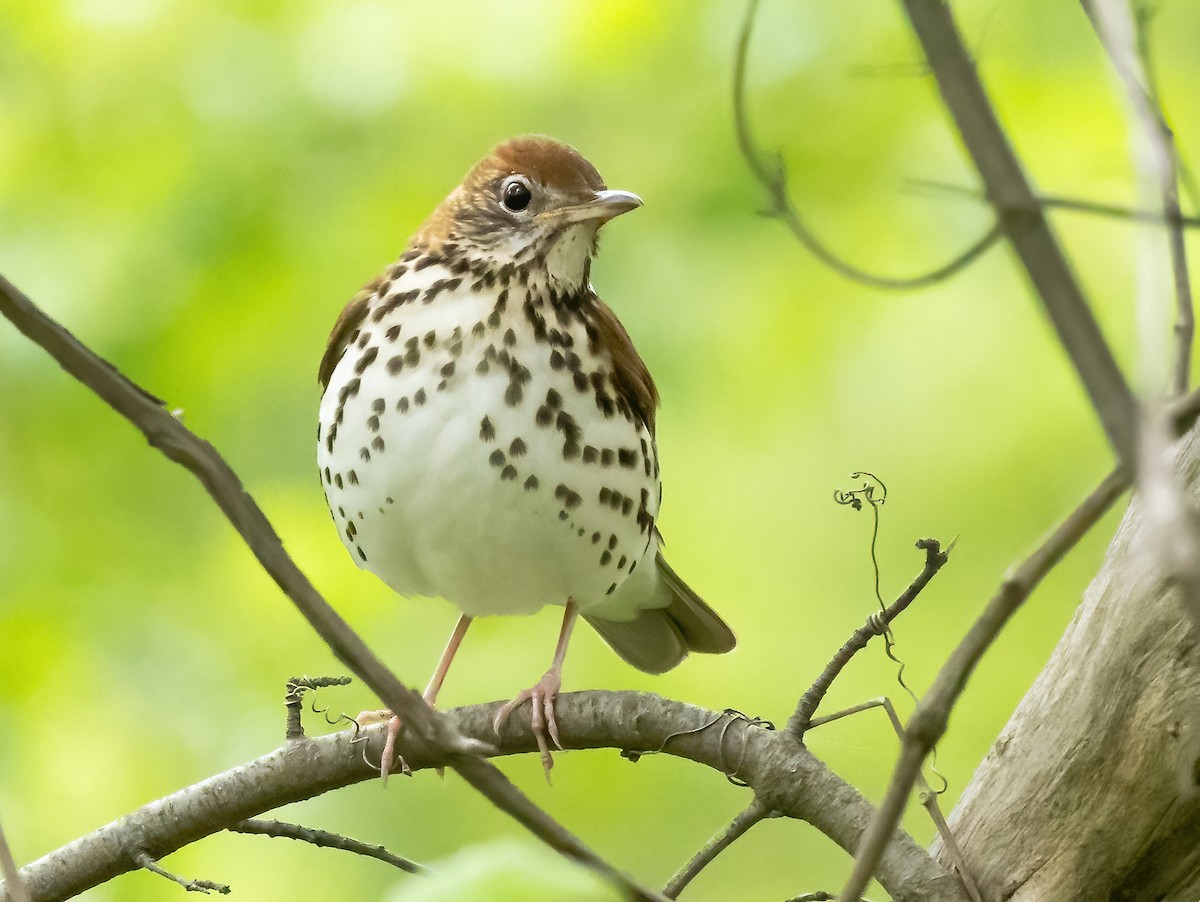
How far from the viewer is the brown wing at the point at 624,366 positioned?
3.37 metres

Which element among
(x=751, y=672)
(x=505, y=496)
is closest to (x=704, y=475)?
(x=751, y=672)

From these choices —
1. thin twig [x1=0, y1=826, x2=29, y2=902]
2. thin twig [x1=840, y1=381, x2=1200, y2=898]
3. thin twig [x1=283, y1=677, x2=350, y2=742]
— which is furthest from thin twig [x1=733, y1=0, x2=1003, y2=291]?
thin twig [x1=0, y1=826, x2=29, y2=902]

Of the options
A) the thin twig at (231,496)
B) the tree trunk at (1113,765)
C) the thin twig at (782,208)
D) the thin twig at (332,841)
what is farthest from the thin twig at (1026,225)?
the thin twig at (332,841)

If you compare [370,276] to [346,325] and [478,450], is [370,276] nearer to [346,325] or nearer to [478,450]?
[346,325]

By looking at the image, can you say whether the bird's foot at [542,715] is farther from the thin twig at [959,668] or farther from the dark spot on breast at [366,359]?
the thin twig at [959,668]

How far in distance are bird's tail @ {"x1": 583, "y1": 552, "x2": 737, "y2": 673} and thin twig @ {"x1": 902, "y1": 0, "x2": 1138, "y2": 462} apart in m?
2.94

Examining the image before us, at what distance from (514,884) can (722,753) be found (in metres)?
1.51

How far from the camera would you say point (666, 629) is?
4.10 metres

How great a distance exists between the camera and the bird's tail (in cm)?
400

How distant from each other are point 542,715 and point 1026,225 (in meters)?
2.27

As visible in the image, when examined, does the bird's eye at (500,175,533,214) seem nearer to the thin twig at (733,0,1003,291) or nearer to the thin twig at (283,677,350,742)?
the thin twig at (733,0,1003,291)

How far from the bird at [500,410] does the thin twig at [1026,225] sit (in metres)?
2.20

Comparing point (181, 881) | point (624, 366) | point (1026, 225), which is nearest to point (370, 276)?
point (624, 366)

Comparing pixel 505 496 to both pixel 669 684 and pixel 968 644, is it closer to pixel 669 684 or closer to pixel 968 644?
pixel 968 644
